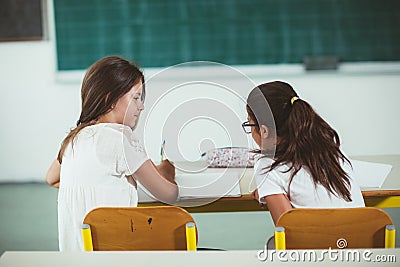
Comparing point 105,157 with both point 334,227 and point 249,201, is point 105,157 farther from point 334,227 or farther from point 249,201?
point 334,227

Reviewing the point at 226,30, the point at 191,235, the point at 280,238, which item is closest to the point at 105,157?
the point at 191,235

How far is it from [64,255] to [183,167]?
1.26 m

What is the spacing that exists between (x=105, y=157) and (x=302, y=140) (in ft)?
2.05

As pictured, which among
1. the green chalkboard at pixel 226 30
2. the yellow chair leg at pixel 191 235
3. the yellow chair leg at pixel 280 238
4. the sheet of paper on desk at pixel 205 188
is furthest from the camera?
the green chalkboard at pixel 226 30

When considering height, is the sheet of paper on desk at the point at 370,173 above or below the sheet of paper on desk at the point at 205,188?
below

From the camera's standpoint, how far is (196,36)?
464cm

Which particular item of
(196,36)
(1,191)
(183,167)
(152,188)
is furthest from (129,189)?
(1,191)

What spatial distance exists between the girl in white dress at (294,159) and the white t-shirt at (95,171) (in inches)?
15.9

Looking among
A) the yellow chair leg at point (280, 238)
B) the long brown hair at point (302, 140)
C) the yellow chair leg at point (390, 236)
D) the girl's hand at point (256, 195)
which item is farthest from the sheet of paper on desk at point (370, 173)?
the yellow chair leg at point (280, 238)

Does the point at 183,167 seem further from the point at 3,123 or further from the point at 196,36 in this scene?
the point at 3,123

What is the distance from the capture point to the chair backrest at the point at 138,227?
72.2 inches

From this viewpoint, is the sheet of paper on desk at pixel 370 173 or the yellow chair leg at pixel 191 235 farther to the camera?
the sheet of paper on desk at pixel 370 173

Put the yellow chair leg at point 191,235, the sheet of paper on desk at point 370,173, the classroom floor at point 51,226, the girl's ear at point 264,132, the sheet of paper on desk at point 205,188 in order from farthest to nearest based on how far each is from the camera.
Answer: the classroom floor at point 51,226 < the sheet of paper on desk at point 370,173 < the sheet of paper on desk at point 205,188 < the girl's ear at point 264,132 < the yellow chair leg at point 191,235

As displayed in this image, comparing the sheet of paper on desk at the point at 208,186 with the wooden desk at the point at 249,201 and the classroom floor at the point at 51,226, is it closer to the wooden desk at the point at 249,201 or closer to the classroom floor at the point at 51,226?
the wooden desk at the point at 249,201
